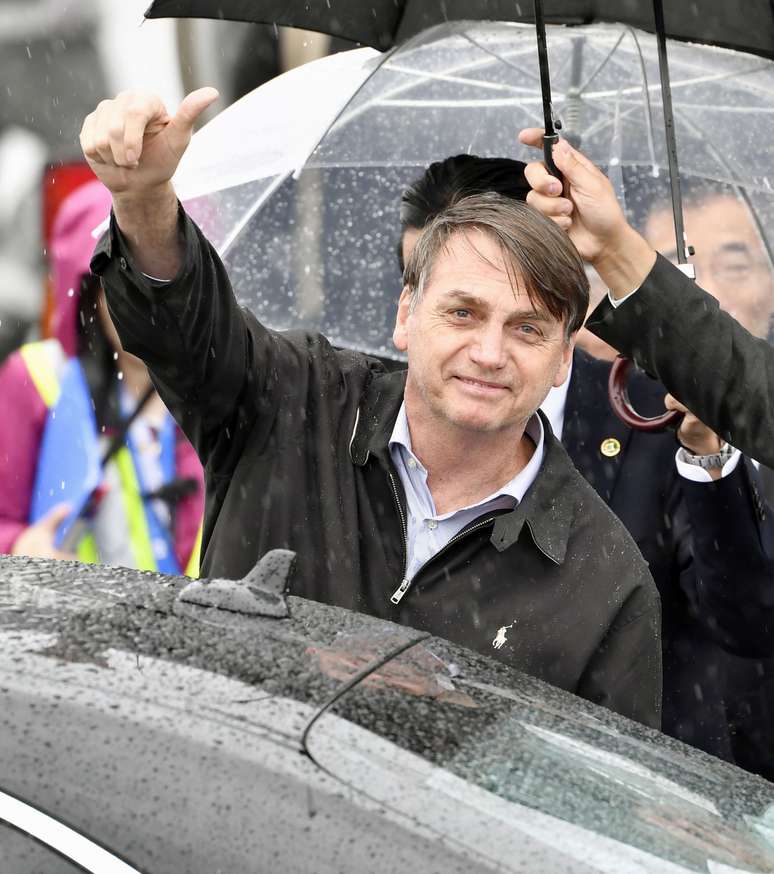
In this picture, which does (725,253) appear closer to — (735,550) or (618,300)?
(735,550)

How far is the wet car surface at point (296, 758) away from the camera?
4.29 feet

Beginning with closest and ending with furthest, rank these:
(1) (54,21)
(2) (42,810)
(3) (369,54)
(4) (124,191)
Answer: (2) (42,810), (4) (124,191), (3) (369,54), (1) (54,21)

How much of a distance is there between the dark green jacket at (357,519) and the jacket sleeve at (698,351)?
0.92ft

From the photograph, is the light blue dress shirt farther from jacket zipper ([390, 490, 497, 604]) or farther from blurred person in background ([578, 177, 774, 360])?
blurred person in background ([578, 177, 774, 360])

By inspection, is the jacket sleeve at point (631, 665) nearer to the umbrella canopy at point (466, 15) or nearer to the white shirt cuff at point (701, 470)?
the white shirt cuff at point (701, 470)

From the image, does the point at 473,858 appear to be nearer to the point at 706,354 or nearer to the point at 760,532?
the point at 706,354

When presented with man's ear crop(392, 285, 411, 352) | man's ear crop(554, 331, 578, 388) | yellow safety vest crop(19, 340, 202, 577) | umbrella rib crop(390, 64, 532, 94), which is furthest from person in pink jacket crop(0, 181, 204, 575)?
man's ear crop(554, 331, 578, 388)

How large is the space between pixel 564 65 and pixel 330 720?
2.69m

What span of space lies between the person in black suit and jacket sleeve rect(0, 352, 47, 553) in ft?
3.52

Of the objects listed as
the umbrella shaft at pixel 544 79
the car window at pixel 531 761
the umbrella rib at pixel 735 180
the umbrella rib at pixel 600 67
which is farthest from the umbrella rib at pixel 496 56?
the car window at pixel 531 761

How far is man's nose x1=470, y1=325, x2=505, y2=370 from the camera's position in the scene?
228 cm

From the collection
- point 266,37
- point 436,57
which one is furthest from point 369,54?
point 266,37

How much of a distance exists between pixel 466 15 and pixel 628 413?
4.21ft

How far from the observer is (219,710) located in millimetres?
1396
